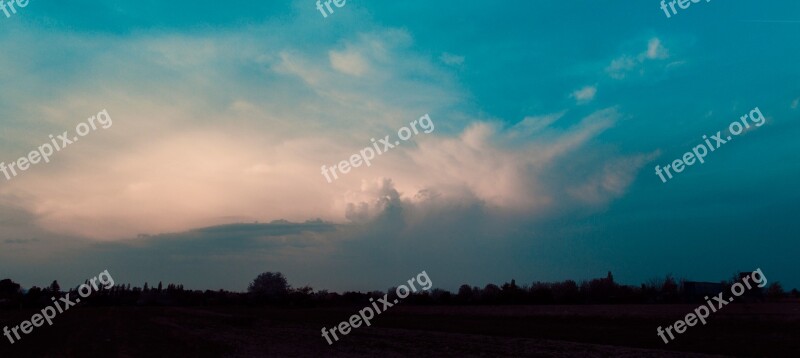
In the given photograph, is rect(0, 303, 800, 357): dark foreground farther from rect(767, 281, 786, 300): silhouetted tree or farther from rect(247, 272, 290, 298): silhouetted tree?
rect(247, 272, 290, 298): silhouetted tree

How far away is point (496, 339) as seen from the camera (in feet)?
Result: 134

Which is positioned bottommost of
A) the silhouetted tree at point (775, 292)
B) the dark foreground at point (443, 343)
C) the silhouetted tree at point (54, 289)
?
the silhouetted tree at point (775, 292)

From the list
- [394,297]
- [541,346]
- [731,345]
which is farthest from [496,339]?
[394,297]

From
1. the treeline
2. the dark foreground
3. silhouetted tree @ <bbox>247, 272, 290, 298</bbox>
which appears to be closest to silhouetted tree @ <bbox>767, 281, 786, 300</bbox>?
the treeline

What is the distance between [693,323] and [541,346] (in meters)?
21.4

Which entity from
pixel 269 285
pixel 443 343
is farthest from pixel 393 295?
pixel 443 343

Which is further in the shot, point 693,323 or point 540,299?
point 540,299

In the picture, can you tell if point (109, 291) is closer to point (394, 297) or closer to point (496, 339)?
point (394, 297)

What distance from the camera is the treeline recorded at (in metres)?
100

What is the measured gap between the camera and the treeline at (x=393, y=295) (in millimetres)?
100312

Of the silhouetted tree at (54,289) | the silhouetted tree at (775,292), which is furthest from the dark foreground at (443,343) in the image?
the silhouetted tree at (54,289)

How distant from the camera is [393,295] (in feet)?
494

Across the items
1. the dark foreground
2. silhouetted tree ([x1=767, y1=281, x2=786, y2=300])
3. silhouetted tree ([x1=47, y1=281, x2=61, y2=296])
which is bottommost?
silhouetted tree ([x1=767, y1=281, x2=786, y2=300])

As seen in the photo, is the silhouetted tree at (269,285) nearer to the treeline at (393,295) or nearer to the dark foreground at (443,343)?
the treeline at (393,295)
